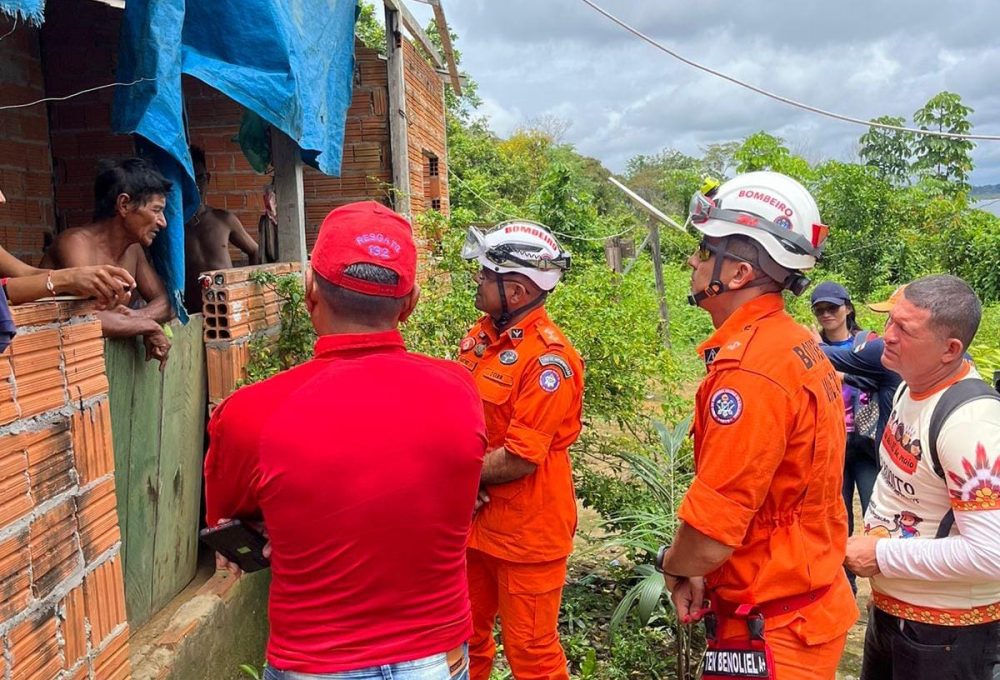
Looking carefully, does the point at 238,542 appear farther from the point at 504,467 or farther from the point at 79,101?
the point at 79,101

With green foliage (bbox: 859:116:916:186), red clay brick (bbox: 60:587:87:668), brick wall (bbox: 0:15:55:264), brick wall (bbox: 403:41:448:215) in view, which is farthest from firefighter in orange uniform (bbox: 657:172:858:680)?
green foliage (bbox: 859:116:916:186)

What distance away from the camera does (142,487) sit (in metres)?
3.04

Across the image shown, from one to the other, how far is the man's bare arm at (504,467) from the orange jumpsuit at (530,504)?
39 mm

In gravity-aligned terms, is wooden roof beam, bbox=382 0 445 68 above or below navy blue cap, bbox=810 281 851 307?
above

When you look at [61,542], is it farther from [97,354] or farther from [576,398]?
[576,398]

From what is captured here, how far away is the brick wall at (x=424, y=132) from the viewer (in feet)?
24.1

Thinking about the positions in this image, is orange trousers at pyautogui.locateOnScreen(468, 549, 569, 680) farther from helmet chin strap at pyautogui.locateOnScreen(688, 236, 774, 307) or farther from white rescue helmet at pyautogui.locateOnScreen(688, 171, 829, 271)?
white rescue helmet at pyautogui.locateOnScreen(688, 171, 829, 271)

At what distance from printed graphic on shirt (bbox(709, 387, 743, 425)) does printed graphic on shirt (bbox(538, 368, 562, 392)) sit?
0.99m

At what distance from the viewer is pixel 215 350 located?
361 cm

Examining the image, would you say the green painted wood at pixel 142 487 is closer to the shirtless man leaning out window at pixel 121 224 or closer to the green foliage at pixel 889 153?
the shirtless man leaning out window at pixel 121 224

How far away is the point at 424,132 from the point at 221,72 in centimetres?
441

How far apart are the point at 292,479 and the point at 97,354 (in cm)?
127

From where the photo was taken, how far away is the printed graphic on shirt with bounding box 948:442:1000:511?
6.51ft

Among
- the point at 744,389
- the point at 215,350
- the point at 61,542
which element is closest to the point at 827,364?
the point at 744,389
